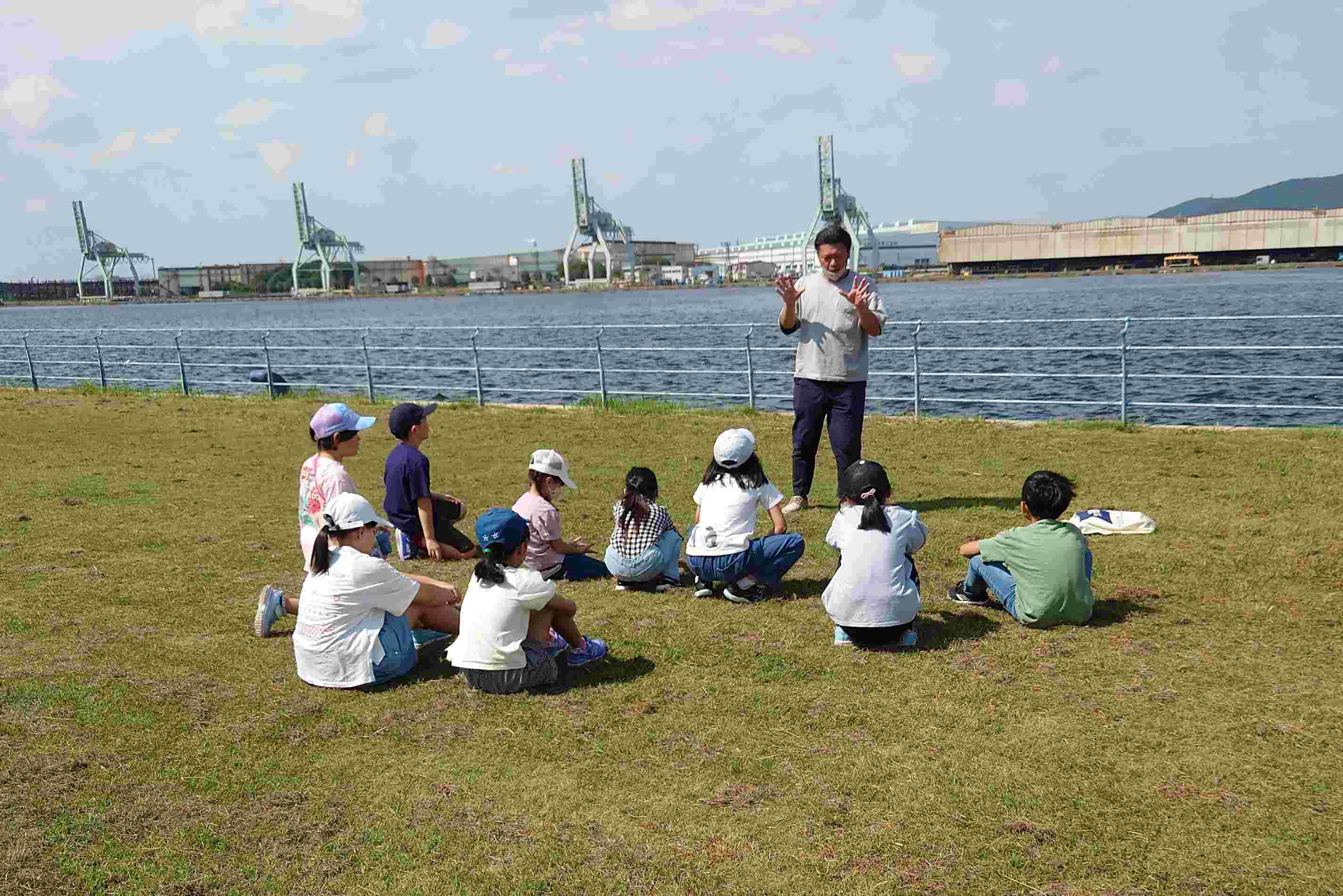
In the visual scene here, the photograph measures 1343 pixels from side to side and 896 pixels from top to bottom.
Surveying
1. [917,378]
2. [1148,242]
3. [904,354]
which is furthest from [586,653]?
[1148,242]

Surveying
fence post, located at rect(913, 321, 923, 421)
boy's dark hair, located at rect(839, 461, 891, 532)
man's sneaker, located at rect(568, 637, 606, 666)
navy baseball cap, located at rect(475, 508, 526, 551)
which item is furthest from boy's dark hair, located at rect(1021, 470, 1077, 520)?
fence post, located at rect(913, 321, 923, 421)

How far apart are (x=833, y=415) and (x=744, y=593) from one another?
2319mm

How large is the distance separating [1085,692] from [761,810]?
1.71 meters

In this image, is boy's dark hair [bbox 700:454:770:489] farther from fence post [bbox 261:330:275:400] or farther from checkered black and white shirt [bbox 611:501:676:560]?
fence post [bbox 261:330:275:400]

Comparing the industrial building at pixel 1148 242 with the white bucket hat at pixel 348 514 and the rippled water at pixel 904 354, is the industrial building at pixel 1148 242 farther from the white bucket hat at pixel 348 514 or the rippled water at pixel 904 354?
the white bucket hat at pixel 348 514

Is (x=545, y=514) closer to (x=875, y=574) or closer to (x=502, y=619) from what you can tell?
(x=502, y=619)

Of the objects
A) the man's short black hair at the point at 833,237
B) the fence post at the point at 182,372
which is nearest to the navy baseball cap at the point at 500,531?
the man's short black hair at the point at 833,237

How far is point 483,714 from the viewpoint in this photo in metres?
4.43

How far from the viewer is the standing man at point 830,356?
7559mm

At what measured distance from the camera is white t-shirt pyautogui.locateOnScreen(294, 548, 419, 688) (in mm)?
4578

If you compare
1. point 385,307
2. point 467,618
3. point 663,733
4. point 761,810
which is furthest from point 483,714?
point 385,307

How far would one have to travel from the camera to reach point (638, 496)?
582 centimetres

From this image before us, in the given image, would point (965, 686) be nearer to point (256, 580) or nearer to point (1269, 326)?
point (256, 580)

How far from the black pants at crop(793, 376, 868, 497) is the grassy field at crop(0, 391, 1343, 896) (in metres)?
0.76
